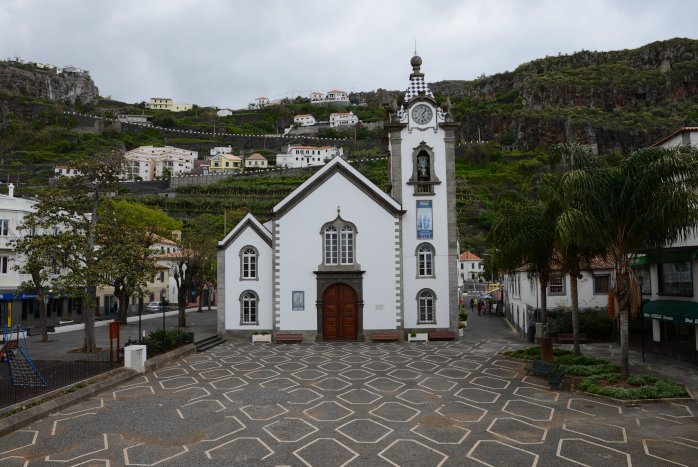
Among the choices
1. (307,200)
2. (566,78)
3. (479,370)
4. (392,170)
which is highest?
(566,78)

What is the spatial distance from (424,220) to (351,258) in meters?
4.95

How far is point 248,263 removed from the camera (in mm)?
29469

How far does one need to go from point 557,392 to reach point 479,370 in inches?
168

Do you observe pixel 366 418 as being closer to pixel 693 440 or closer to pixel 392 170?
pixel 693 440

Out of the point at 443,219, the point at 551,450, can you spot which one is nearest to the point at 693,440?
the point at 551,450

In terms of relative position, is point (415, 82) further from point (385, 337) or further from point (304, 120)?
point (304, 120)

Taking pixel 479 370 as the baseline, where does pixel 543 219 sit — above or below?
above

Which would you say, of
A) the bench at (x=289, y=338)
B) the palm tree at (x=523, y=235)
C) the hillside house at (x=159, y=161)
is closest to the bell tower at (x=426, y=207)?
the bench at (x=289, y=338)

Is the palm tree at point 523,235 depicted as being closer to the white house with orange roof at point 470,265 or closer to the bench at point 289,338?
the bench at point 289,338

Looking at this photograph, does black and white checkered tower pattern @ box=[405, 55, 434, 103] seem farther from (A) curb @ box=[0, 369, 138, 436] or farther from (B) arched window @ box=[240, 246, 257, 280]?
(A) curb @ box=[0, 369, 138, 436]

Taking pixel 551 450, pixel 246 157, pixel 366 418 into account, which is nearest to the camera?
pixel 551 450

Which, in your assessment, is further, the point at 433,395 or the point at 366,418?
the point at 433,395

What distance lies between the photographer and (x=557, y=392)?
618 inches

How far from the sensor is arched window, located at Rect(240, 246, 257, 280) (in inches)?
1157
